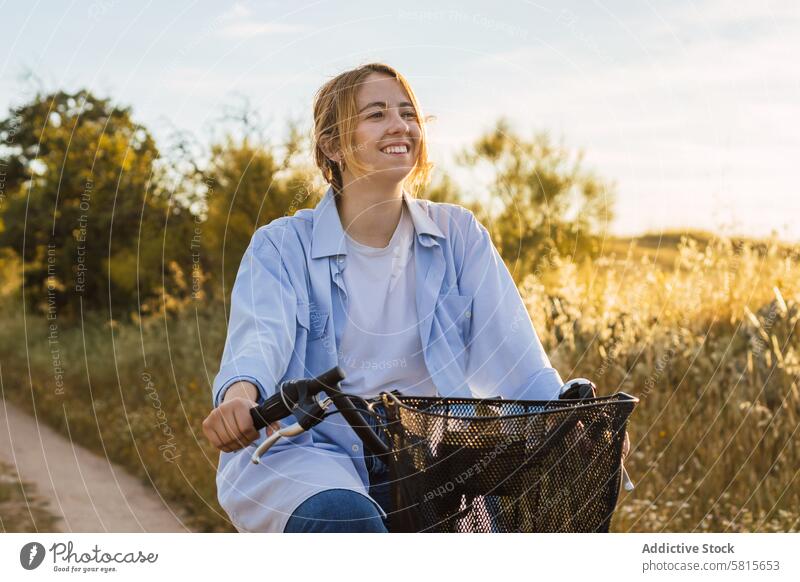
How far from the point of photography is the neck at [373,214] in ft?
11.0

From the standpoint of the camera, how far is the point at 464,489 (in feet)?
8.58

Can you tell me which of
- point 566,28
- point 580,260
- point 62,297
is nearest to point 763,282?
point 580,260

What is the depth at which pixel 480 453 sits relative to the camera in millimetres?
2578

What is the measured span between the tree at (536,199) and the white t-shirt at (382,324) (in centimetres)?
342

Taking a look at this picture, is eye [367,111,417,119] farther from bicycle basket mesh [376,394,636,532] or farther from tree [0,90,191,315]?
tree [0,90,191,315]

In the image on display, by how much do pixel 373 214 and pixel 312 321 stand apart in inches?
17.2

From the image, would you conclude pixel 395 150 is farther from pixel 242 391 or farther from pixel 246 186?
pixel 246 186

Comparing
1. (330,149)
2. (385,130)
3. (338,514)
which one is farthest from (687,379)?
(338,514)

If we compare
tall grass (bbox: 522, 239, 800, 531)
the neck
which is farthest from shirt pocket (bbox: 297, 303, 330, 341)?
tall grass (bbox: 522, 239, 800, 531)

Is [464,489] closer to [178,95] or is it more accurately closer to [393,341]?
[393,341]

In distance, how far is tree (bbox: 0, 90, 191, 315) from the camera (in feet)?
35.6

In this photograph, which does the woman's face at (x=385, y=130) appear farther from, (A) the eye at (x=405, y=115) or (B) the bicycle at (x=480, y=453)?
(B) the bicycle at (x=480, y=453)
